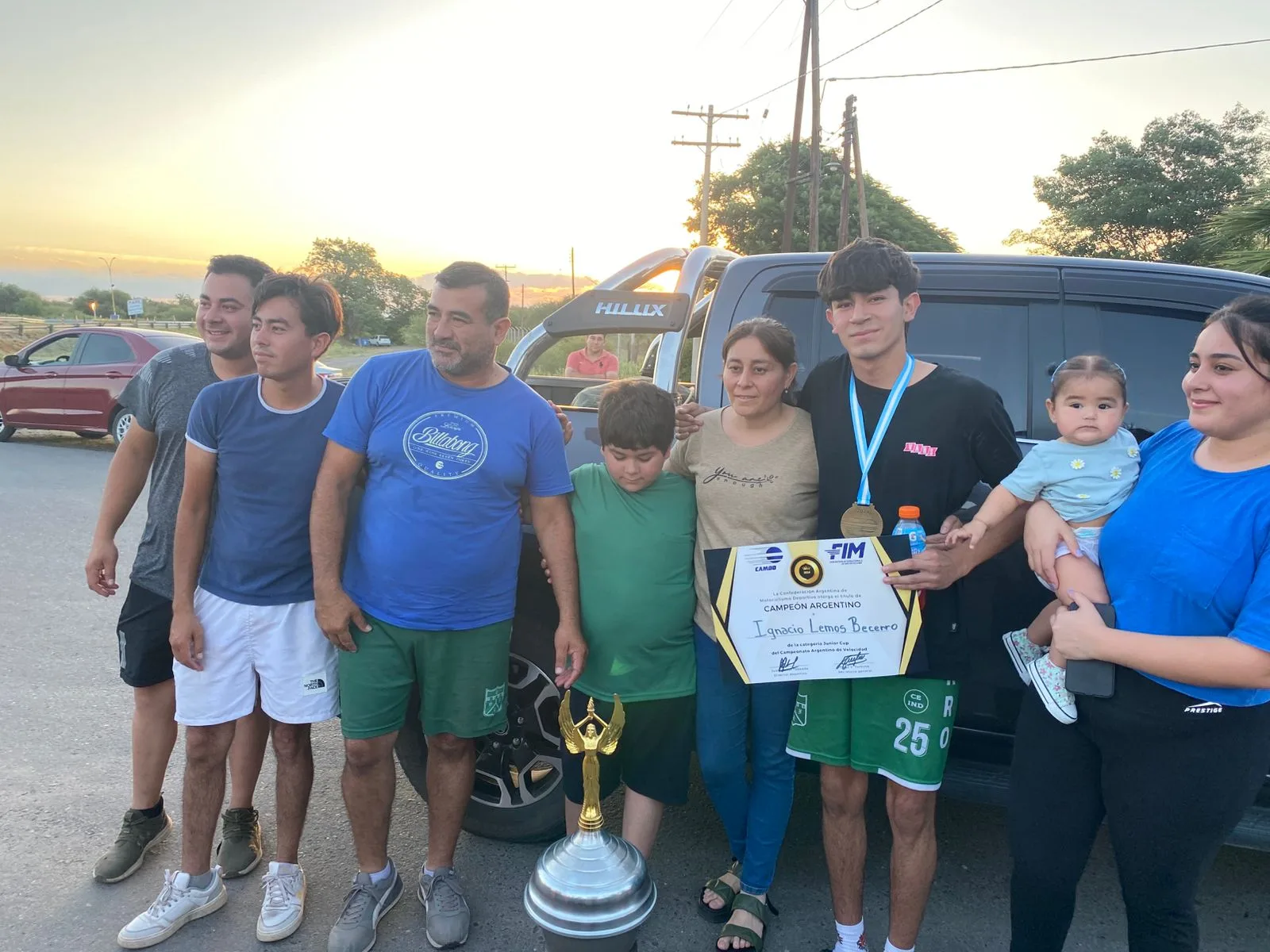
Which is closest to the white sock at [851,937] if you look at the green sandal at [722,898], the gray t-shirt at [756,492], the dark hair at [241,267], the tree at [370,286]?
the green sandal at [722,898]

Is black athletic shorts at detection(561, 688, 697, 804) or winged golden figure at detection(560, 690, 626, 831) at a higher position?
winged golden figure at detection(560, 690, 626, 831)

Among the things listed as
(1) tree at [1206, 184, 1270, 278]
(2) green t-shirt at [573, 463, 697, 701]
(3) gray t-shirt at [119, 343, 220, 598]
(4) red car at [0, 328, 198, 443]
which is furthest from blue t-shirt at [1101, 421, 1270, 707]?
(4) red car at [0, 328, 198, 443]

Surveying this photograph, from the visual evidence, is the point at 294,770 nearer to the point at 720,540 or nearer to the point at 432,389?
the point at 432,389

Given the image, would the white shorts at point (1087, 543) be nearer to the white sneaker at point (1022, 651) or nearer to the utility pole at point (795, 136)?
the white sneaker at point (1022, 651)

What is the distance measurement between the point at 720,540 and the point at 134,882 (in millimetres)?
2198

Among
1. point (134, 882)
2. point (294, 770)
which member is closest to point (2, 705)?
point (134, 882)

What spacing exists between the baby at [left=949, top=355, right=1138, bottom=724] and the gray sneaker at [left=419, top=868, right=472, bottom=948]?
1745 millimetres

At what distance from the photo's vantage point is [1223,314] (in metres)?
1.64

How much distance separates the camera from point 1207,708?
5.41 ft

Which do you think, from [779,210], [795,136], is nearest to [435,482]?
[795,136]

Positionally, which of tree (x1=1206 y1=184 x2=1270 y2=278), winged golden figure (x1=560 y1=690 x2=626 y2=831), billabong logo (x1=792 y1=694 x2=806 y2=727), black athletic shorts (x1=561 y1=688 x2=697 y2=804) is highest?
tree (x1=1206 y1=184 x2=1270 y2=278)

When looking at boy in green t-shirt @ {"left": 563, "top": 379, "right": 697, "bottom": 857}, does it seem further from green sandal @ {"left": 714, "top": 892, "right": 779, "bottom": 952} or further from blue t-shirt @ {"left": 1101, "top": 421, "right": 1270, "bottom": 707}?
blue t-shirt @ {"left": 1101, "top": 421, "right": 1270, "bottom": 707}

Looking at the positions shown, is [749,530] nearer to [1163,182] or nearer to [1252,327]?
[1252,327]

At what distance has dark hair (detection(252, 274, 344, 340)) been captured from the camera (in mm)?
2461
